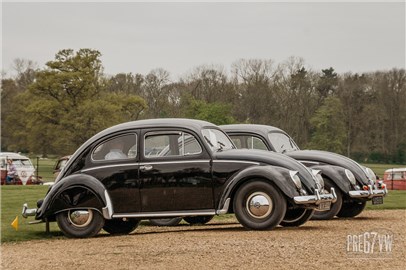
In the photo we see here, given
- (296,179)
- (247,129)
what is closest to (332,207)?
(247,129)

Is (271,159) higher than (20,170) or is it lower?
lower

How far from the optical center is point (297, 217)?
43.8 feet

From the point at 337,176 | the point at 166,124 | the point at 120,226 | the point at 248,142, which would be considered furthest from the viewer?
the point at 248,142

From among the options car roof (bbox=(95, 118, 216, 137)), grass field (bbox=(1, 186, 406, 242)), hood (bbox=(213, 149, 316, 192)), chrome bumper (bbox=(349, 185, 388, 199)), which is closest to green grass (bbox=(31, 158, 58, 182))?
grass field (bbox=(1, 186, 406, 242))

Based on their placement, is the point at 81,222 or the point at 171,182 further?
the point at 81,222

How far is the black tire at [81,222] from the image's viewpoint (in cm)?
1258

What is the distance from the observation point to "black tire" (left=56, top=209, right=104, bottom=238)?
1258cm

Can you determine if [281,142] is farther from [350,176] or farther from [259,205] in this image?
[259,205]

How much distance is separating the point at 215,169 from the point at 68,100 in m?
52.7

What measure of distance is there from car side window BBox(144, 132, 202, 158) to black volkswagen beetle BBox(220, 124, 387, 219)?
3546 millimetres

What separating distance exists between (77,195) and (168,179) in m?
1.46

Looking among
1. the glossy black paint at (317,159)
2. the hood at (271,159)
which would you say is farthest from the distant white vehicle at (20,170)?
the hood at (271,159)

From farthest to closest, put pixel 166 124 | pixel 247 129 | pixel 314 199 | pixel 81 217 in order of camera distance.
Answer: pixel 247 129, pixel 166 124, pixel 81 217, pixel 314 199

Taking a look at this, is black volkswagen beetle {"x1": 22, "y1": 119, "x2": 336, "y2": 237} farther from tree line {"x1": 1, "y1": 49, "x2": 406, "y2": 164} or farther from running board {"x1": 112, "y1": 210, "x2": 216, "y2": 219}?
tree line {"x1": 1, "y1": 49, "x2": 406, "y2": 164}
